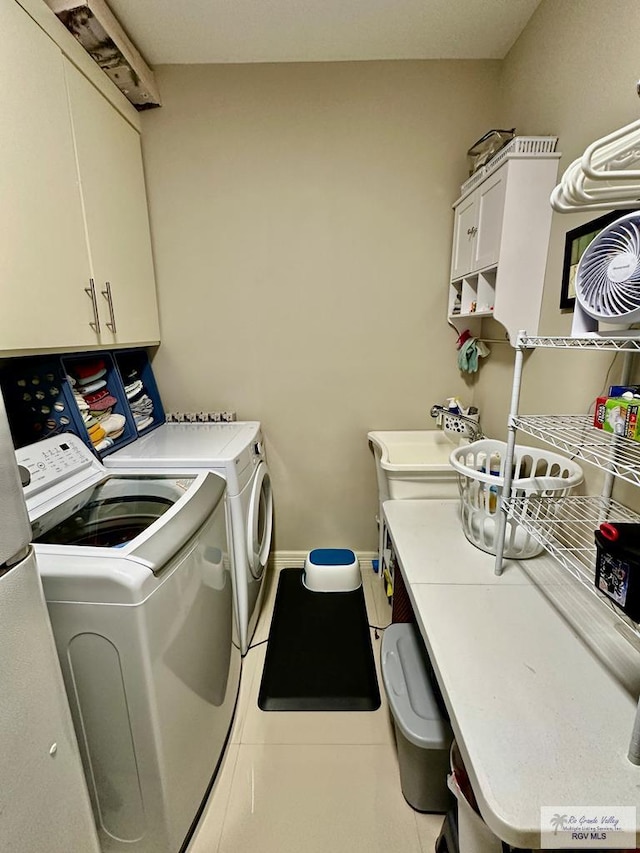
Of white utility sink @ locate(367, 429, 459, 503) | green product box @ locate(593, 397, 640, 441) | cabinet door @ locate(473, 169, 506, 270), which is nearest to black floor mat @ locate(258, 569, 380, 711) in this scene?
white utility sink @ locate(367, 429, 459, 503)

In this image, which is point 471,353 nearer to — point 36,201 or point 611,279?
point 611,279

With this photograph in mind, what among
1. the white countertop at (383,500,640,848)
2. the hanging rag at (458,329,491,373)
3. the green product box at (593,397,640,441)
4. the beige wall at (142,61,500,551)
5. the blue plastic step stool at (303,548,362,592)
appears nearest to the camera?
the white countertop at (383,500,640,848)

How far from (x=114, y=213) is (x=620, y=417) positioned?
195 cm

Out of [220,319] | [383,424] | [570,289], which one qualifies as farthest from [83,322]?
[570,289]

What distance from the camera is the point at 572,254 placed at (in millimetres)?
1334

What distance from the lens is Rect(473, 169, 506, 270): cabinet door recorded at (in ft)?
4.97

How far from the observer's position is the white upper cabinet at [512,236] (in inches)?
56.5

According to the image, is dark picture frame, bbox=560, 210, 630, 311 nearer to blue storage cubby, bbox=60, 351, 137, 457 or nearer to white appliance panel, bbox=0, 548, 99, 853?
white appliance panel, bbox=0, 548, 99, 853

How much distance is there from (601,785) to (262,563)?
1572 mm

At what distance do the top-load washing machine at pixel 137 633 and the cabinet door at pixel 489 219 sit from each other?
143cm

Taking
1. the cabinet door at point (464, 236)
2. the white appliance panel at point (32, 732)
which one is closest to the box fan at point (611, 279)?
the cabinet door at point (464, 236)

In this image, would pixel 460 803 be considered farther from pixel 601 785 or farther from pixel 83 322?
pixel 83 322

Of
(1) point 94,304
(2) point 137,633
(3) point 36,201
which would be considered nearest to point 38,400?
(1) point 94,304

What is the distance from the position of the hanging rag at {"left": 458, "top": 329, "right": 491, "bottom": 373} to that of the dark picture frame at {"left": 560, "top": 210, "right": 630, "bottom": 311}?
63cm
